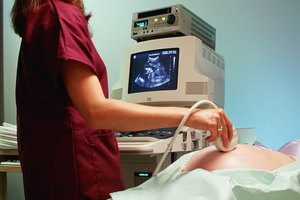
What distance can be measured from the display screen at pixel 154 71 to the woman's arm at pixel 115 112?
2.87 ft

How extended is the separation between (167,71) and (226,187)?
1.11m

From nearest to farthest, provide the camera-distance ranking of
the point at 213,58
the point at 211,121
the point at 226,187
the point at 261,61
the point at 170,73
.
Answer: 1. the point at 226,187
2. the point at 211,121
3. the point at 170,73
4. the point at 213,58
5. the point at 261,61

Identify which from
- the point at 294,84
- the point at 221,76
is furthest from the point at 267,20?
the point at 221,76

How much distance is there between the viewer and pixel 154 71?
173cm

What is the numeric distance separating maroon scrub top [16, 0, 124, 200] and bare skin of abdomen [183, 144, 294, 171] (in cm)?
23

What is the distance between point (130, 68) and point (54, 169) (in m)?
1.04

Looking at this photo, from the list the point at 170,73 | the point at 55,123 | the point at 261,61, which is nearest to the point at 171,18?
the point at 170,73

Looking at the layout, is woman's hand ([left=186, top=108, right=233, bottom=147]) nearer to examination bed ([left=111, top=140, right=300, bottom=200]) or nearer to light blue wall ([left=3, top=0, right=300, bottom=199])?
examination bed ([left=111, top=140, right=300, bottom=200])

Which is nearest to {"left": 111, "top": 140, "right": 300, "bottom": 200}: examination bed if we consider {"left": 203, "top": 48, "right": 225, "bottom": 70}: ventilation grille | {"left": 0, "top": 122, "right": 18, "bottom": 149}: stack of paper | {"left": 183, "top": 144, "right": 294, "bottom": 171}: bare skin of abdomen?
{"left": 183, "top": 144, "right": 294, "bottom": 171}: bare skin of abdomen

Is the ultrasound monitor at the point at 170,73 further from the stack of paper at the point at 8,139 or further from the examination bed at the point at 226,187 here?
the examination bed at the point at 226,187

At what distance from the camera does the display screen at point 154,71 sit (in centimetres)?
167

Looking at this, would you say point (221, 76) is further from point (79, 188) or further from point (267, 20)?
point (79, 188)

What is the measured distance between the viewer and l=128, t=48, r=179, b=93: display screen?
5.47 feet

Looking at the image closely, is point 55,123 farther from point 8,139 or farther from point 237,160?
point 8,139
